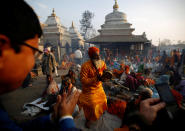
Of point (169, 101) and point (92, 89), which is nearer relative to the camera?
point (169, 101)

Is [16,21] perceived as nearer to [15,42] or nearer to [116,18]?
[15,42]

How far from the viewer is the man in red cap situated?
234cm

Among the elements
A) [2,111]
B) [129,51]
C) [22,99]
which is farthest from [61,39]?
[2,111]

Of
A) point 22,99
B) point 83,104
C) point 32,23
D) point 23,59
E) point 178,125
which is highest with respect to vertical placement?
point 32,23

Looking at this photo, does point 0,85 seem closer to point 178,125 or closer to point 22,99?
point 178,125

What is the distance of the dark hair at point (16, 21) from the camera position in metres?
0.55

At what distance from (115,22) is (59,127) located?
1705 centimetres

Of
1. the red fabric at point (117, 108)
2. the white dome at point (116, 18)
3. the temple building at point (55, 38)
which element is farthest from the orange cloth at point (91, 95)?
the white dome at point (116, 18)

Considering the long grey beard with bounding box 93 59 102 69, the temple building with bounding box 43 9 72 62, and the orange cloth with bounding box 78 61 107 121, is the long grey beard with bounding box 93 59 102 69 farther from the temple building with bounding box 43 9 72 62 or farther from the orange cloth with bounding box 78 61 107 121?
the temple building with bounding box 43 9 72 62

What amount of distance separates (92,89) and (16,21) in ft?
6.72

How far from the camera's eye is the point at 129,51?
13.4 m

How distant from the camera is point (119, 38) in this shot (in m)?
13.4

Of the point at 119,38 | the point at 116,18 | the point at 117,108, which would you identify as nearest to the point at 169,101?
the point at 117,108

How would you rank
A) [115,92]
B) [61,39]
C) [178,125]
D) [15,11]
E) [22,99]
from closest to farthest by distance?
[15,11], [178,125], [22,99], [115,92], [61,39]
